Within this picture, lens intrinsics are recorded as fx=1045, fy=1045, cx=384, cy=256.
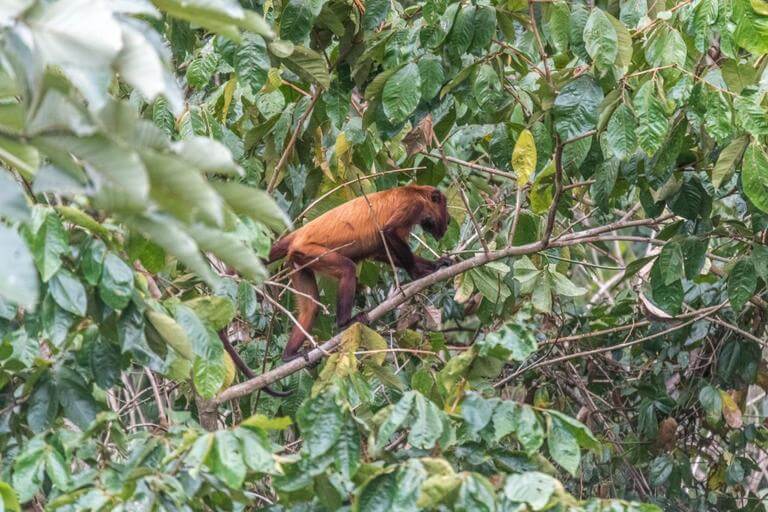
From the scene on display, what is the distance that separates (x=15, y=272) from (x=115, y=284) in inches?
60.9

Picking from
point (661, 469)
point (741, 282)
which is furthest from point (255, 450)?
point (661, 469)

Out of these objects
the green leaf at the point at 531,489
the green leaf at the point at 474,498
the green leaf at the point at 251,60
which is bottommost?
the green leaf at the point at 531,489

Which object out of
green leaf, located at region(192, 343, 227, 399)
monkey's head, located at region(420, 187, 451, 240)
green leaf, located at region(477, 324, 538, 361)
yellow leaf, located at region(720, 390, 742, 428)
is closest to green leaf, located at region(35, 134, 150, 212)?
green leaf, located at region(477, 324, 538, 361)

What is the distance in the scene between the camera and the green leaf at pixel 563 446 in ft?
10.4

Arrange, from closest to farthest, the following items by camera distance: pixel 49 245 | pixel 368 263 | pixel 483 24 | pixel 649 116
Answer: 1. pixel 49 245
2. pixel 649 116
3. pixel 483 24
4. pixel 368 263

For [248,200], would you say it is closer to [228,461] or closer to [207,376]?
[228,461]

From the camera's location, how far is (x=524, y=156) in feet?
15.1

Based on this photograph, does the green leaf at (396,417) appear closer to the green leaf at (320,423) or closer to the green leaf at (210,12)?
the green leaf at (320,423)

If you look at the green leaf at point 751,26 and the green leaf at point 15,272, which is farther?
the green leaf at point 751,26

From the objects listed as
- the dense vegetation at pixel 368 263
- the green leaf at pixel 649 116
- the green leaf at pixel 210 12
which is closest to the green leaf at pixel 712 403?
the dense vegetation at pixel 368 263

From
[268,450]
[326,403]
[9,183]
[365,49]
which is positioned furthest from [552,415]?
[365,49]

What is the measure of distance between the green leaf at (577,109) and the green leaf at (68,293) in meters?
2.13

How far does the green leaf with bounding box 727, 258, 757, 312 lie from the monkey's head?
2.39 meters

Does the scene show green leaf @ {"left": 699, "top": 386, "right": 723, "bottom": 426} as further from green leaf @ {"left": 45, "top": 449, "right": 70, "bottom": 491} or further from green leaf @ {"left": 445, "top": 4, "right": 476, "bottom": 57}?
green leaf @ {"left": 45, "top": 449, "right": 70, "bottom": 491}
